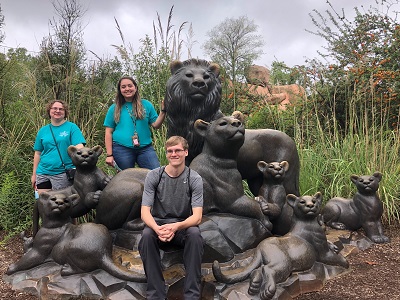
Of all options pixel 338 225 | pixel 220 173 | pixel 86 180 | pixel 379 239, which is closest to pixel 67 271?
pixel 86 180

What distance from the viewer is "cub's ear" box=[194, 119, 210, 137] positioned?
11.5 feet

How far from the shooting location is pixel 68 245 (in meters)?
3.27

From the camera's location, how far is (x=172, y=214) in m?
2.98

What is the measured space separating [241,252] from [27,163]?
328 centimetres

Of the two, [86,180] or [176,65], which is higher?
[176,65]

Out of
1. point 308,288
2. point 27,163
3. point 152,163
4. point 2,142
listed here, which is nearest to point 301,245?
point 308,288

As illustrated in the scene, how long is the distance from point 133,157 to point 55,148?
75 cm

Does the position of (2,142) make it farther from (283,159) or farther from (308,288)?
(308,288)

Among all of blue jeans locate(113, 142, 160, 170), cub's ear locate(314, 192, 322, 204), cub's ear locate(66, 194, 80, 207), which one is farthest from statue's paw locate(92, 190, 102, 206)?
cub's ear locate(314, 192, 322, 204)

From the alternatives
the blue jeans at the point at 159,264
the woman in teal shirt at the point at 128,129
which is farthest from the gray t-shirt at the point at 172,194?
the woman in teal shirt at the point at 128,129

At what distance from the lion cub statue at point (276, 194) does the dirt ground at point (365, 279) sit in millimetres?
618

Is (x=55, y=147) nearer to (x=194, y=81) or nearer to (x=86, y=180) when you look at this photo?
(x=86, y=180)

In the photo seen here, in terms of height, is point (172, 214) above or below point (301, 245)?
above

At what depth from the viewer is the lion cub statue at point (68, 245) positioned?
3.21 metres
